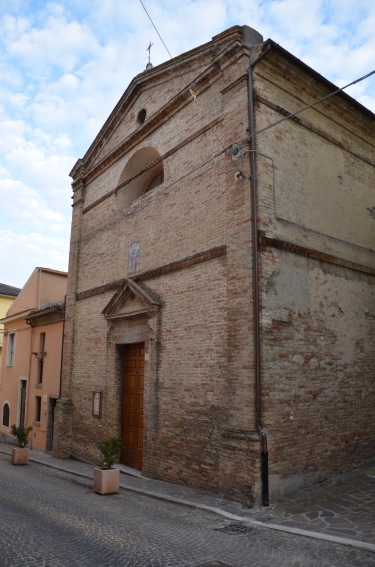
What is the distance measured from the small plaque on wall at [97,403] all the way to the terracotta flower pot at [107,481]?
3213 mm

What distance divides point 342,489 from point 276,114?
21.8ft

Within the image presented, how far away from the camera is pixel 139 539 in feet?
17.7

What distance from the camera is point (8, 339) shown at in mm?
19484

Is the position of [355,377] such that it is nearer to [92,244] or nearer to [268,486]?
[268,486]

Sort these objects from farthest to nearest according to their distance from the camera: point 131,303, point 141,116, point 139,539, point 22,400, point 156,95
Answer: point 22,400
point 141,116
point 156,95
point 131,303
point 139,539

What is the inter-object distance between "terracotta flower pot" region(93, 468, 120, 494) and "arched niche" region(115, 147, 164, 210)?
6666 millimetres

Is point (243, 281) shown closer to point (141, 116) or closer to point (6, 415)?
point (141, 116)

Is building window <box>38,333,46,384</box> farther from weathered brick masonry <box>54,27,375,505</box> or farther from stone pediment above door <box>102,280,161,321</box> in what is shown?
stone pediment above door <box>102,280,161,321</box>

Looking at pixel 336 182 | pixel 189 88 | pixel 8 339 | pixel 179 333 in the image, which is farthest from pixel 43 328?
pixel 336 182

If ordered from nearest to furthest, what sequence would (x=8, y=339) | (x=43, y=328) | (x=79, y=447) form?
(x=79, y=447) < (x=43, y=328) < (x=8, y=339)

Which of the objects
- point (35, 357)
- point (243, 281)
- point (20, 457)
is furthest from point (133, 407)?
point (35, 357)

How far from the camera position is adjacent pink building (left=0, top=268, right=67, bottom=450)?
14.7 m

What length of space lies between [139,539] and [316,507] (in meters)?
2.70

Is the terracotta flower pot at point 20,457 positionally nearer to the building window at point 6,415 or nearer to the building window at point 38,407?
the building window at point 38,407
